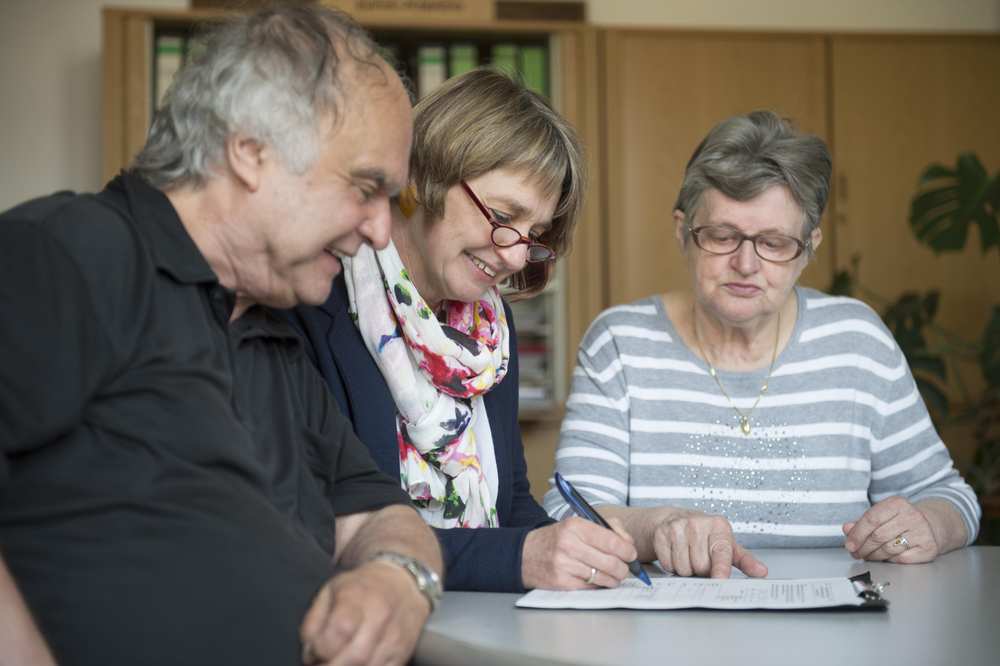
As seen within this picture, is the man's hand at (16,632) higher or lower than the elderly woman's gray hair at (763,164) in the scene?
lower

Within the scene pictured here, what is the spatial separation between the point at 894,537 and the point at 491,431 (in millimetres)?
645

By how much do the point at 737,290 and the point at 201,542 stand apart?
1267mm

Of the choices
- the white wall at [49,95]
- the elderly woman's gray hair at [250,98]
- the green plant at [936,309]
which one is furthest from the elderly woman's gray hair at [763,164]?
the white wall at [49,95]

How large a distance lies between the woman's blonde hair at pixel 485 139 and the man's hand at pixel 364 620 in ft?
2.32

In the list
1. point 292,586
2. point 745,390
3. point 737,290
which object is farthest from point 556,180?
point 292,586

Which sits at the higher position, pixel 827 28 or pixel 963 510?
pixel 827 28

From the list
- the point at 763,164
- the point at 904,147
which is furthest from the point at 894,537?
the point at 904,147

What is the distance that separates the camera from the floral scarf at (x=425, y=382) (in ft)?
5.76

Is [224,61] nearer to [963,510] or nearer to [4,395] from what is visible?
[4,395]

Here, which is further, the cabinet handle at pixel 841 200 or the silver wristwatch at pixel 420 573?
the cabinet handle at pixel 841 200

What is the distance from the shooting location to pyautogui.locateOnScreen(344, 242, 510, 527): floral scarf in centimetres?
175

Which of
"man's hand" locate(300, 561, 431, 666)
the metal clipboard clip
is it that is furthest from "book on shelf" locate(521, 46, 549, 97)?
"man's hand" locate(300, 561, 431, 666)

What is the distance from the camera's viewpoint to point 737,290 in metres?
2.15

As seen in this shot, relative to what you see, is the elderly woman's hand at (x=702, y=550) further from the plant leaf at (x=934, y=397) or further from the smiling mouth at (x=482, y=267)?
the plant leaf at (x=934, y=397)
